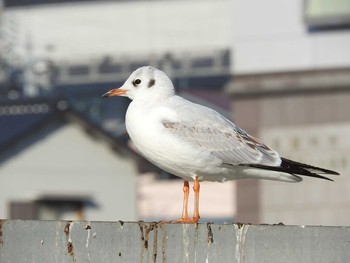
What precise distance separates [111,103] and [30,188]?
8.93 m

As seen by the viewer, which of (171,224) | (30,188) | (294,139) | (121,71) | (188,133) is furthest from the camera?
(121,71)

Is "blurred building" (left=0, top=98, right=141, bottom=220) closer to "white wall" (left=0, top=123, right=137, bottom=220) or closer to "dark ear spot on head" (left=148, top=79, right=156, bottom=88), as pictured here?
"white wall" (left=0, top=123, right=137, bottom=220)

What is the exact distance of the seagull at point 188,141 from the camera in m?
9.59

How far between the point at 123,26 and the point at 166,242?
98.0 feet

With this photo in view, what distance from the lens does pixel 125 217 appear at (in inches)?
1121

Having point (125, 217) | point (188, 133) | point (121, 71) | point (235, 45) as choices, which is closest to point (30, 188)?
point (125, 217)

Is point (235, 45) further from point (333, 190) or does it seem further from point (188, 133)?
point (188, 133)

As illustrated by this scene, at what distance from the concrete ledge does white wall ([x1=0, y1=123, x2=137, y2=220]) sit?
2070 centimetres

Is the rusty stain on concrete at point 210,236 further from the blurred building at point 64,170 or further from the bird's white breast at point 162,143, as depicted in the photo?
the blurred building at point 64,170

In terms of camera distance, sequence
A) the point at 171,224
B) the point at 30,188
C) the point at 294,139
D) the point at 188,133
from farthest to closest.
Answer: the point at 30,188
the point at 294,139
the point at 188,133
the point at 171,224

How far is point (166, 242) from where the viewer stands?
8.14 m

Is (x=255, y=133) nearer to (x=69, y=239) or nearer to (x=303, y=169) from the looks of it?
(x=303, y=169)

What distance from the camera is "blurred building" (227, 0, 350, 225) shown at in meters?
27.4

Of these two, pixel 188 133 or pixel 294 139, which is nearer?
pixel 188 133
